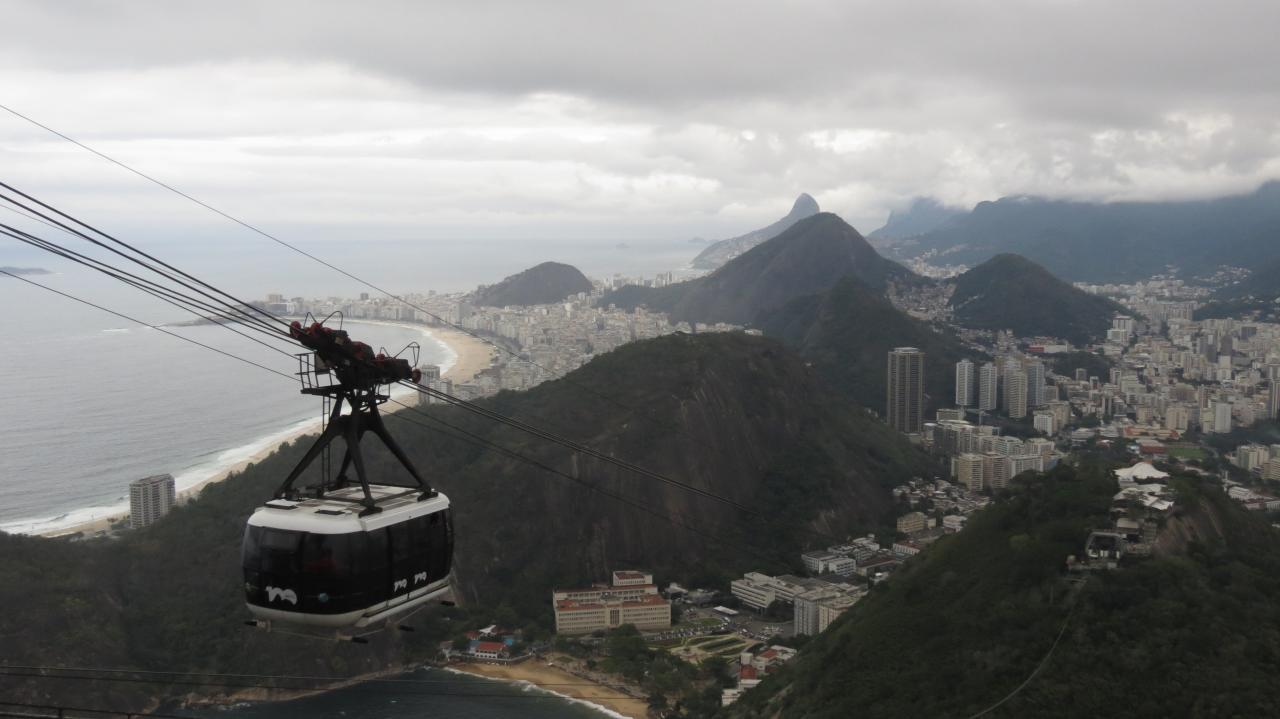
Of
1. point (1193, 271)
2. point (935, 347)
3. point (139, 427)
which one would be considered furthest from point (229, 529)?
point (1193, 271)

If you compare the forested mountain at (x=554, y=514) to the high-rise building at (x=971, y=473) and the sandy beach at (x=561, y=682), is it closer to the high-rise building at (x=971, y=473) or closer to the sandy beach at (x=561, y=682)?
the high-rise building at (x=971, y=473)

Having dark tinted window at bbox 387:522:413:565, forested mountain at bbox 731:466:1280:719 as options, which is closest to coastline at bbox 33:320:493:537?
forested mountain at bbox 731:466:1280:719

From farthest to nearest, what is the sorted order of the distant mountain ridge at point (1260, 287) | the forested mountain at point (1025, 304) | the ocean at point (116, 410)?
the distant mountain ridge at point (1260, 287), the forested mountain at point (1025, 304), the ocean at point (116, 410)

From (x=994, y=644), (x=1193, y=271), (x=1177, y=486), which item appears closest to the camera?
(x=994, y=644)

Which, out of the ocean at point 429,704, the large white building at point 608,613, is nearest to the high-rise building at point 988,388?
the large white building at point 608,613

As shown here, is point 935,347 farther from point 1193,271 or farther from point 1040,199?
point 1040,199

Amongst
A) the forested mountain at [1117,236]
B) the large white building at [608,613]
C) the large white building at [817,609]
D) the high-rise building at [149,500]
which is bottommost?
the large white building at [608,613]

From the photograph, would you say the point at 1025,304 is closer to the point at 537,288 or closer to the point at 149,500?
the point at 537,288
